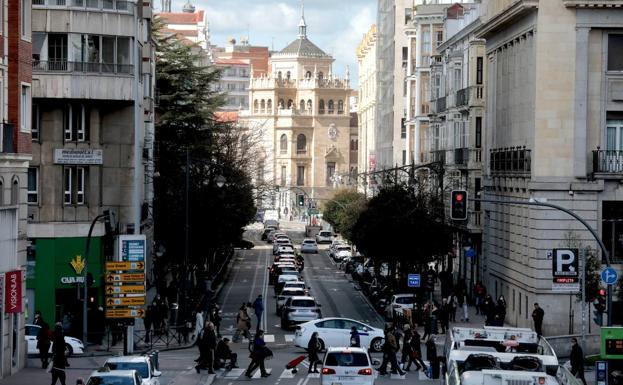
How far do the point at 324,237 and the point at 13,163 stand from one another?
100 m

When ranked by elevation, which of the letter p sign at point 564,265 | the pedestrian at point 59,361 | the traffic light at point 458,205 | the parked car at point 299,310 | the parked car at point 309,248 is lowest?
the parked car at point 309,248

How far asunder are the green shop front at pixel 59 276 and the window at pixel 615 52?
63.2ft

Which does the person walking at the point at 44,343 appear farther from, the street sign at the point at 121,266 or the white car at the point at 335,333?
the white car at the point at 335,333

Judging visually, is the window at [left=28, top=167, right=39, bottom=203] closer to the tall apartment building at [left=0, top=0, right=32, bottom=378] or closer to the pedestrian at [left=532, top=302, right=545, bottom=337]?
the tall apartment building at [left=0, top=0, right=32, bottom=378]

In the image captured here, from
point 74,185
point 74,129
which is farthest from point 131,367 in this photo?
point 74,129

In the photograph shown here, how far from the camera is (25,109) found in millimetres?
45344

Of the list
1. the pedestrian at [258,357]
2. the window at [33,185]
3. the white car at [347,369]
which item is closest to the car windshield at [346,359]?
the white car at [347,369]

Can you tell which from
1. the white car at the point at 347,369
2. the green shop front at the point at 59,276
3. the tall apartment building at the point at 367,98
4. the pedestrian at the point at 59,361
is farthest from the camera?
the tall apartment building at the point at 367,98

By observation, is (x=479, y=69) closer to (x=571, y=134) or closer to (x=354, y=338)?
(x=571, y=134)

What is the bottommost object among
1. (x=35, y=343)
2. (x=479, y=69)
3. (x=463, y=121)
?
(x=35, y=343)

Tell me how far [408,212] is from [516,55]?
10465 millimetres

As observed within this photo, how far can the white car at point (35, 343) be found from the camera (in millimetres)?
50062

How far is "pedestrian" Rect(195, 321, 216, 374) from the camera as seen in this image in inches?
1813

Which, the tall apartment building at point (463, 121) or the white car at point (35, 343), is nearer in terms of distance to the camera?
the white car at point (35, 343)
